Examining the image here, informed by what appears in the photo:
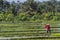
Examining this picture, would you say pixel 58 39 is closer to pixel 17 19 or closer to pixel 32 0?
pixel 17 19

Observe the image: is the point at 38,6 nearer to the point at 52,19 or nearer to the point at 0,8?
the point at 0,8

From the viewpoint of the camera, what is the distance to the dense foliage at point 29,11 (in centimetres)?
4156

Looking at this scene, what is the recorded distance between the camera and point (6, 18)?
39.8 m

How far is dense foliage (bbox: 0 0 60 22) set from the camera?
1636 inches

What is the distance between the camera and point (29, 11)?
49.7m

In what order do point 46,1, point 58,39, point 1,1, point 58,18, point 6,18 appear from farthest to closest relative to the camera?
point 46,1 < point 1,1 < point 58,18 < point 6,18 < point 58,39

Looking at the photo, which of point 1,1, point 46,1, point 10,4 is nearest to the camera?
point 1,1

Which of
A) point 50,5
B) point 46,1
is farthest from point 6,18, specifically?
point 46,1

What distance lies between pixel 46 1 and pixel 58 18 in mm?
22604

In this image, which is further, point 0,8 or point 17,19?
point 0,8

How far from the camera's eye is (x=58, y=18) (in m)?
42.4

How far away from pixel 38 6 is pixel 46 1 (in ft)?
23.3

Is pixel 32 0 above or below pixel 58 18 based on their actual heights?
above

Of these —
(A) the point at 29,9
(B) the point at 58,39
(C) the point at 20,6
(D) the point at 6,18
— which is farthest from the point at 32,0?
(B) the point at 58,39
